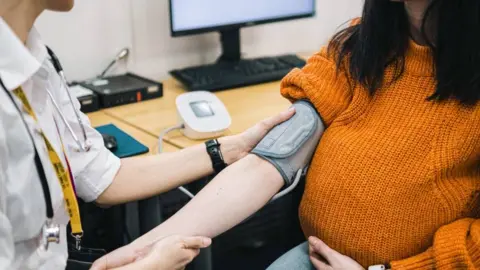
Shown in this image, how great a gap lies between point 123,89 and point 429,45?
101 cm

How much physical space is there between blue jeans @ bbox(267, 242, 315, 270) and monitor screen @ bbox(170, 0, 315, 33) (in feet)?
3.16

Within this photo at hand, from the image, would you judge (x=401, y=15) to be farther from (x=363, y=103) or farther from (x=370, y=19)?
(x=363, y=103)

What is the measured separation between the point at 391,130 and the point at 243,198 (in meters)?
0.35

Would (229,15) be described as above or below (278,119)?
above

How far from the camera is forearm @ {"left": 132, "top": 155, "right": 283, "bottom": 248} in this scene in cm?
128

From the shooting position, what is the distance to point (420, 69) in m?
1.31

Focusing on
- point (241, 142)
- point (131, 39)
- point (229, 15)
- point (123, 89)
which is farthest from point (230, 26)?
point (241, 142)

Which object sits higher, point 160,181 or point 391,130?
point 391,130

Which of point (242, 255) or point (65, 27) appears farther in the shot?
point (242, 255)

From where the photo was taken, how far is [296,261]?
54.9 inches

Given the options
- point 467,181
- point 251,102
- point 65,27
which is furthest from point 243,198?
point 65,27

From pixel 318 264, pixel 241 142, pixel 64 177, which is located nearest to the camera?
pixel 64 177

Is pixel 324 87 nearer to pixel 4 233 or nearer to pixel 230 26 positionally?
pixel 4 233

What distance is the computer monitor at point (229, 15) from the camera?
207 cm
